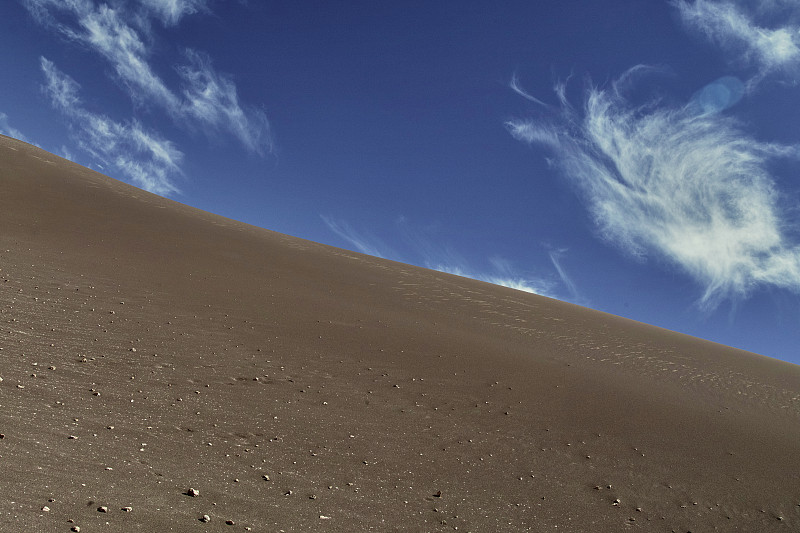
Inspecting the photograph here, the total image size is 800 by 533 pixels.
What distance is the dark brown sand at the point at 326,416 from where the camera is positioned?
13.5ft

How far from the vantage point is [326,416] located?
240 inches

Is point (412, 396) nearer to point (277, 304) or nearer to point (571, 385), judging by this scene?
point (571, 385)

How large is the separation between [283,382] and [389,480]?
2629mm

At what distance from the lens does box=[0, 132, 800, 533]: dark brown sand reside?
161 inches

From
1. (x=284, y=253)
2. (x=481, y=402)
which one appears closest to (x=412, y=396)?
(x=481, y=402)

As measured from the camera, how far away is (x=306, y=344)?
8.80 m

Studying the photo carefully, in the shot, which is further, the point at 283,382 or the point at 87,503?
the point at 283,382

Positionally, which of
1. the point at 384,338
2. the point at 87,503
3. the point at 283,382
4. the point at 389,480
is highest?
the point at 384,338

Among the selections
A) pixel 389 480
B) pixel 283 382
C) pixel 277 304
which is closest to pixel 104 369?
pixel 283 382

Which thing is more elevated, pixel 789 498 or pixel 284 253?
pixel 284 253

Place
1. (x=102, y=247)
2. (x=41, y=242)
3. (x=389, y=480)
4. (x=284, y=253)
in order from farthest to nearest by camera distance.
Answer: (x=284, y=253) < (x=102, y=247) < (x=41, y=242) < (x=389, y=480)

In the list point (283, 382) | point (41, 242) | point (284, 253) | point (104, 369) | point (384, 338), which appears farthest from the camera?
point (284, 253)

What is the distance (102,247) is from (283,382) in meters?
8.95

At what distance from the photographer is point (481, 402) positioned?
25.1ft
